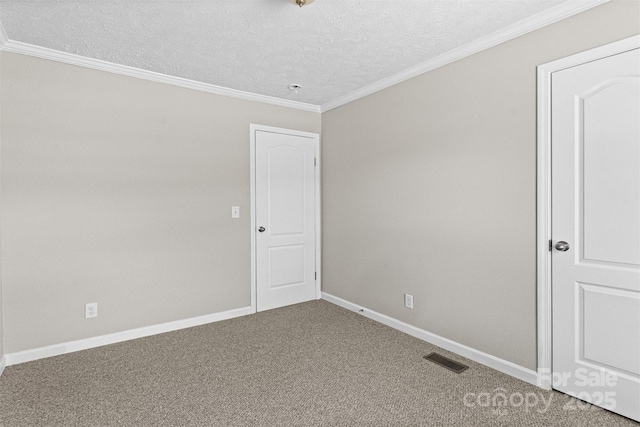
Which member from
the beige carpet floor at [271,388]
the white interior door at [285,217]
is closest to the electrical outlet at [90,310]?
the beige carpet floor at [271,388]

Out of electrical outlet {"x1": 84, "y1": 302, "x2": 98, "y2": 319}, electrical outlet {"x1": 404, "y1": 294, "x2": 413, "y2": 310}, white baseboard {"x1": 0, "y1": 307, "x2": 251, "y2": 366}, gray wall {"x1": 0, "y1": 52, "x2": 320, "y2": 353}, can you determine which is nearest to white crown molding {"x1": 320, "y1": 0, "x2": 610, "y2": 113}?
A: gray wall {"x1": 0, "y1": 52, "x2": 320, "y2": 353}

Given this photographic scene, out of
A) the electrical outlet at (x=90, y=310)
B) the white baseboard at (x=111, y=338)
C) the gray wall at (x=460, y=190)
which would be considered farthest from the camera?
the electrical outlet at (x=90, y=310)

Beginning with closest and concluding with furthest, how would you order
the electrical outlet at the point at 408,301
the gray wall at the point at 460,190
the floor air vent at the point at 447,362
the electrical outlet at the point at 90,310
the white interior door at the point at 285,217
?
the gray wall at the point at 460,190
the floor air vent at the point at 447,362
the electrical outlet at the point at 90,310
the electrical outlet at the point at 408,301
the white interior door at the point at 285,217

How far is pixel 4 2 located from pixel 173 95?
54.5 inches

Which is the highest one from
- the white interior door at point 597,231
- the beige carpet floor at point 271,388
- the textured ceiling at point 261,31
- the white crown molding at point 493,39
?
the textured ceiling at point 261,31

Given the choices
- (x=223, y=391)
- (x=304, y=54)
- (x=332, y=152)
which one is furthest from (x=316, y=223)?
(x=223, y=391)

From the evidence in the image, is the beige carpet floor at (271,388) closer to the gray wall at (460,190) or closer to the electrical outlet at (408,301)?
the electrical outlet at (408,301)

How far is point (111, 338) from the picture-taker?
3.10 m

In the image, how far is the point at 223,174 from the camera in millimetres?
3725

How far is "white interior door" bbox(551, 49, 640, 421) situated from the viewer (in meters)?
1.97

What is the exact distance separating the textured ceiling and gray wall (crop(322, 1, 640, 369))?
29 cm

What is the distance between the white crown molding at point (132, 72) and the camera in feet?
8.79

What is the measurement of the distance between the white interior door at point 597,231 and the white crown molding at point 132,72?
9.05 feet

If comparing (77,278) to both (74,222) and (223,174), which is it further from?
(223,174)
